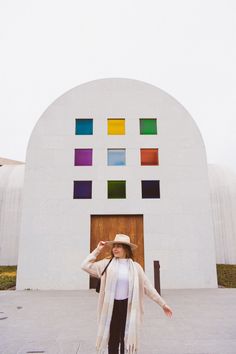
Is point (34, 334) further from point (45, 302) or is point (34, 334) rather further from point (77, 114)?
point (77, 114)

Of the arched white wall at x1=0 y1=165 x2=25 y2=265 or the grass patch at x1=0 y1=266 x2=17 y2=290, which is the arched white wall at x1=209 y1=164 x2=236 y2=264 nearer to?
the grass patch at x1=0 y1=266 x2=17 y2=290

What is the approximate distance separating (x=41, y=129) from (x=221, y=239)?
34.4ft

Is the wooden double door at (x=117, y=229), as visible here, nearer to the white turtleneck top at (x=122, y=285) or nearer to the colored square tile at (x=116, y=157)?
the colored square tile at (x=116, y=157)

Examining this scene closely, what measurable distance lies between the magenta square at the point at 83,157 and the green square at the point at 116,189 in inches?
45.7

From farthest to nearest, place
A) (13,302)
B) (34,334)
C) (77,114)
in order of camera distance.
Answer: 1. (77,114)
2. (13,302)
3. (34,334)

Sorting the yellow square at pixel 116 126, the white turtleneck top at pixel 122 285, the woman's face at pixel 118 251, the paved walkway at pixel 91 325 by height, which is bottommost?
the paved walkway at pixel 91 325

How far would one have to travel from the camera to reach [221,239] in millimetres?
14047

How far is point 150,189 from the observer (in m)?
10.0

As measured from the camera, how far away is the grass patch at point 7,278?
31.6 ft

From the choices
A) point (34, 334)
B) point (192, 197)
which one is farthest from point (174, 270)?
point (34, 334)

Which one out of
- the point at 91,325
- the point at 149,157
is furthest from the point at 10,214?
the point at 91,325

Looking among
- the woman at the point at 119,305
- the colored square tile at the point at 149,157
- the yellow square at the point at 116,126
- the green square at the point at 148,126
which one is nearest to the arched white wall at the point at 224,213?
the colored square tile at the point at 149,157

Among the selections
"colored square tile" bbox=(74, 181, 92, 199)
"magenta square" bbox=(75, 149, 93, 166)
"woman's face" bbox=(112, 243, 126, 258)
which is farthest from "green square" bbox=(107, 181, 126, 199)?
"woman's face" bbox=(112, 243, 126, 258)

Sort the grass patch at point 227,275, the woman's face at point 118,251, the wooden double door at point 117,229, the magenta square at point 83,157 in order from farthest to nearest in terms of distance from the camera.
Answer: the magenta square at point 83,157 → the grass patch at point 227,275 → the wooden double door at point 117,229 → the woman's face at point 118,251
